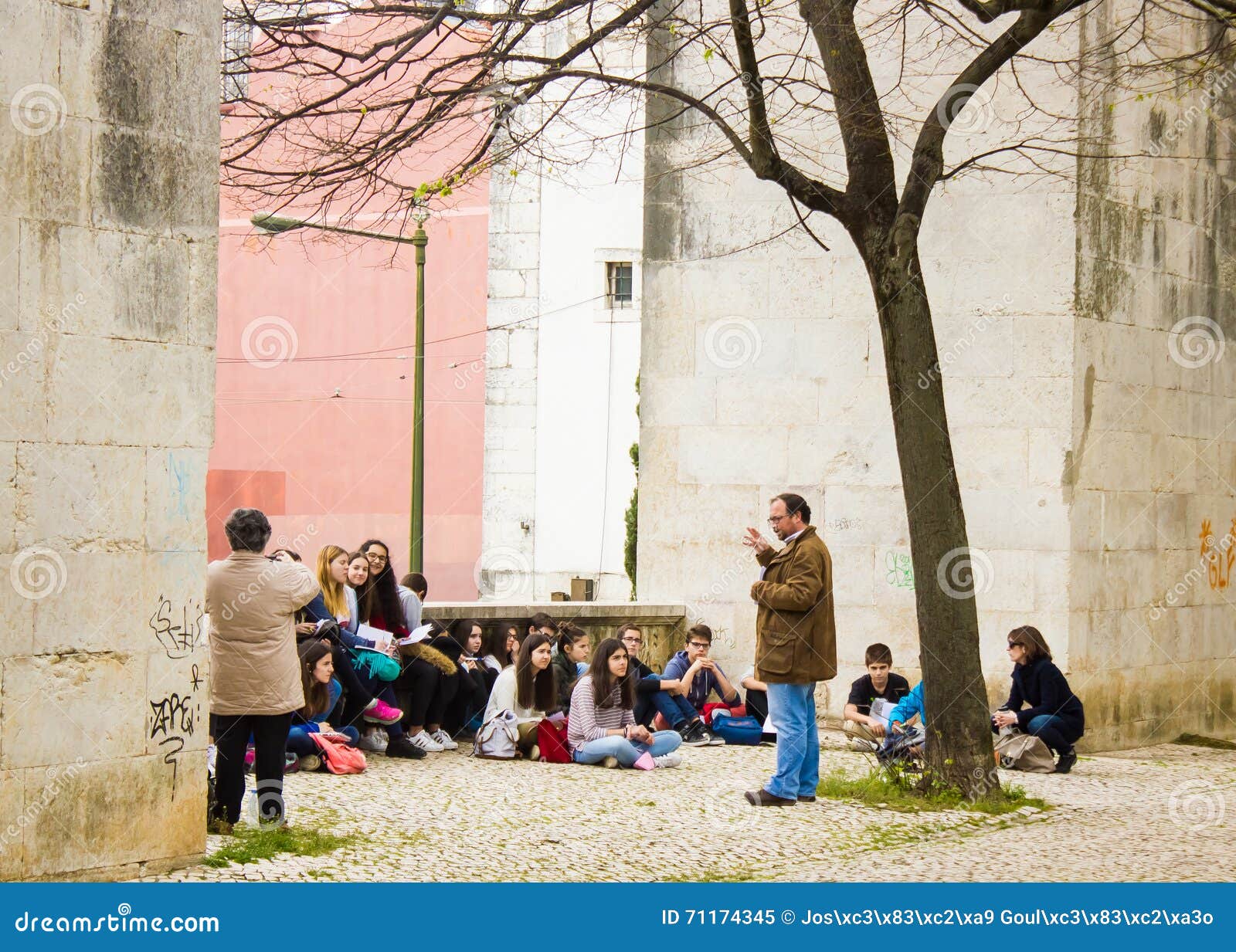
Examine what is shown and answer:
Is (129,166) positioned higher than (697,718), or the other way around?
(129,166)

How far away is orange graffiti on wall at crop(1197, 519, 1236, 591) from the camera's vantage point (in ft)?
48.5

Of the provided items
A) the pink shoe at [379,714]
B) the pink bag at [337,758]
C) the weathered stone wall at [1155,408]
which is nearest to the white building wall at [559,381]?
the weathered stone wall at [1155,408]

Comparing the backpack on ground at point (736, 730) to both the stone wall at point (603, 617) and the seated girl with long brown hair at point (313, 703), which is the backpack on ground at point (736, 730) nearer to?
the stone wall at point (603, 617)

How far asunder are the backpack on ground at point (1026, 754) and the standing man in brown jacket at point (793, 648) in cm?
235

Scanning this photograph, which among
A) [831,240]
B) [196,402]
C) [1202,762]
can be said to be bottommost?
[1202,762]

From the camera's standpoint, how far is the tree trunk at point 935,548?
32.8 ft

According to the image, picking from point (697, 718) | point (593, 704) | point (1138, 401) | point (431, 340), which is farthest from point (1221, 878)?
point (431, 340)

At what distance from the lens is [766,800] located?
9742mm

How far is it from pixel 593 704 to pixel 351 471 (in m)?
21.2

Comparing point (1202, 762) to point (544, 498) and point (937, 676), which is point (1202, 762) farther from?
point (544, 498)

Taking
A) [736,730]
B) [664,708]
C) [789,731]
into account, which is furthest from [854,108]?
[736,730]

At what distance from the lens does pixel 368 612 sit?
1173 centimetres

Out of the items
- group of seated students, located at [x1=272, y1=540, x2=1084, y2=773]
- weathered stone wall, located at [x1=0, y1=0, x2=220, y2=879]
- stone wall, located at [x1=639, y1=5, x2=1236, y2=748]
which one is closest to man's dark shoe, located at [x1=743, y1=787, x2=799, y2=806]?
group of seated students, located at [x1=272, y1=540, x2=1084, y2=773]

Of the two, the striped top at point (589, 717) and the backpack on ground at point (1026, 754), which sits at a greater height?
the striped top at point (589, 717)
